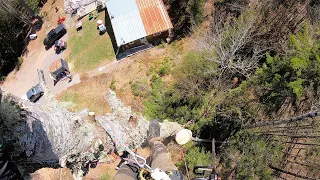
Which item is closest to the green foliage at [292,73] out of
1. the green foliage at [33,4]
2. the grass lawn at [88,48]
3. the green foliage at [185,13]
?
the green foliage at [185,13]

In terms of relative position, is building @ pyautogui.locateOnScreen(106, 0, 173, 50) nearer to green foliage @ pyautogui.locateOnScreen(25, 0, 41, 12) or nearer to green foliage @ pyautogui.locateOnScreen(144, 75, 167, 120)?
green foliage @ pyautogui.locateOnScreen(144, 75, 167, 120)

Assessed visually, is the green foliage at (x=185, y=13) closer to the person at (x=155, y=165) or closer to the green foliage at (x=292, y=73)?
the green foliage at (x=292, y=73)

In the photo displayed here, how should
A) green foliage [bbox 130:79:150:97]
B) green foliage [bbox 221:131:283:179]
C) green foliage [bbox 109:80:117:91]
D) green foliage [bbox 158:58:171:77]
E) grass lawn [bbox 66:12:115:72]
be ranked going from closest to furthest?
green foliage [bbox 221:131:283:179]
green foliage [bbox 130:79:150:97]
green foliage [bbox 158:58:171:77]
green foliage [bbox 109:80:117:91]
grass lawn [bbox 66:12:115:72]

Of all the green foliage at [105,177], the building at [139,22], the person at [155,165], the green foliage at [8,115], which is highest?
the green foliage at [8,115]

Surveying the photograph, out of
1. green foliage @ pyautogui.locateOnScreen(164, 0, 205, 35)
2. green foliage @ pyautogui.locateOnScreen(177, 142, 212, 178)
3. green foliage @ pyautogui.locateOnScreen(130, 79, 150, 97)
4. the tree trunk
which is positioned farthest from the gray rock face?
green foliage @ pyautogui.locateOnScreen(164, 0, 205, 35)

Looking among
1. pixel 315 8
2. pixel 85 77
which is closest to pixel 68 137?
pixel 315 8

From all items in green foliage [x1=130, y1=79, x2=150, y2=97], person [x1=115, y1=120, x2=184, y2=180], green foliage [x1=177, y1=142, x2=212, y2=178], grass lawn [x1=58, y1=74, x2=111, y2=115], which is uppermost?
person [x1=115, y1=120, x2=184, y2=180]

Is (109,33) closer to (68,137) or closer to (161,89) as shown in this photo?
(161,89)
